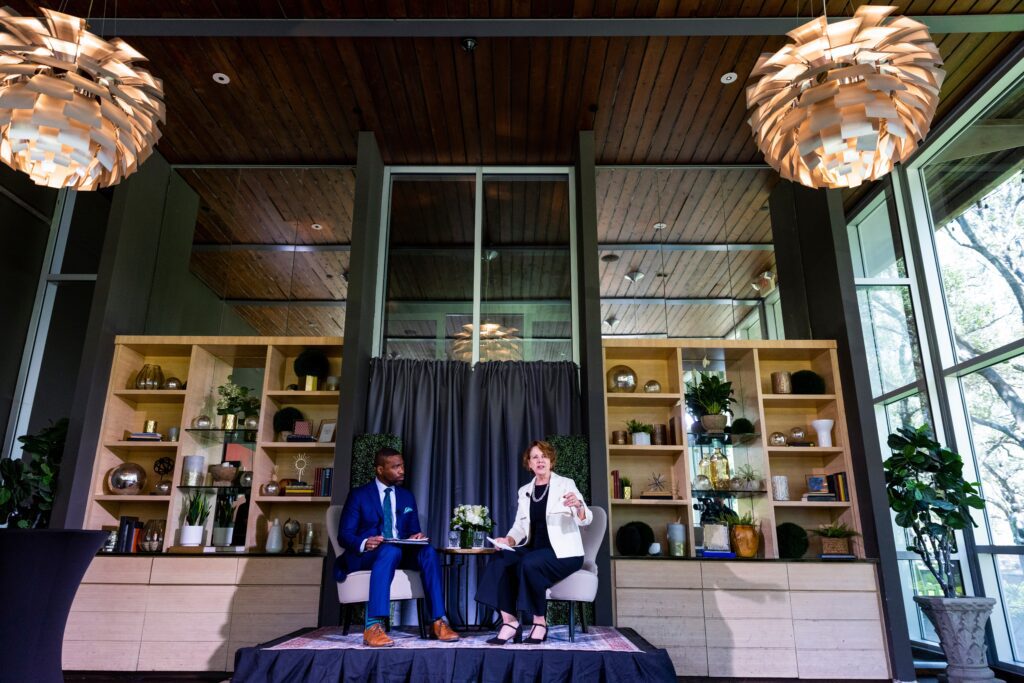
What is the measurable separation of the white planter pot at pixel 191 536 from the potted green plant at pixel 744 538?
177 inches

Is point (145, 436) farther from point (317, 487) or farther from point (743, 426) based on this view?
point (743, 426)

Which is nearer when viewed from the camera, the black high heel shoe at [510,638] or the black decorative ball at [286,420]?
the black high heel shoe at [510,638]

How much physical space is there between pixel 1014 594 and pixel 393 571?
4624 mm

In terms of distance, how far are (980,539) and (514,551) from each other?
3929 mm

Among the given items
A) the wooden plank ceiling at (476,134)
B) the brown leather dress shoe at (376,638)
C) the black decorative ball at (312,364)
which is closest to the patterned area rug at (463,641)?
the brown leather dress shoe at (376,638)

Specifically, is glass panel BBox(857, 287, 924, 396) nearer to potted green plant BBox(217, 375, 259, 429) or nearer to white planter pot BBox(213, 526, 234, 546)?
potted green plant BBox(217, 375, 259, 429)

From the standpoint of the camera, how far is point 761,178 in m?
7.29

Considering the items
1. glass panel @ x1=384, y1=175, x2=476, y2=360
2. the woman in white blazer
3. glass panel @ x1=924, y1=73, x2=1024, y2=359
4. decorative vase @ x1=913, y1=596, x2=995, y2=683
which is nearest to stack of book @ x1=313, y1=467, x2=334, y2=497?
glass panel @ x1=384, y1=175, x2=476, y2=360

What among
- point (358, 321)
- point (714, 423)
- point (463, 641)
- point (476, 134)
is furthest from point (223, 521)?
point (714, 423)

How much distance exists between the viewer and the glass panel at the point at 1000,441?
521 centimetres

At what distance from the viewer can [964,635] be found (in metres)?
4.93

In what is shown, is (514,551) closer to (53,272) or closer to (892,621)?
(892,621)

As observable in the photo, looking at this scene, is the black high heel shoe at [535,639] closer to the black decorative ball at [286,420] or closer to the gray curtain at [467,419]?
the gray curtain at [467,419]

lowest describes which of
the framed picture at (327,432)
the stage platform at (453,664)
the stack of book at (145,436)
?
the stage platform at (453,664)
